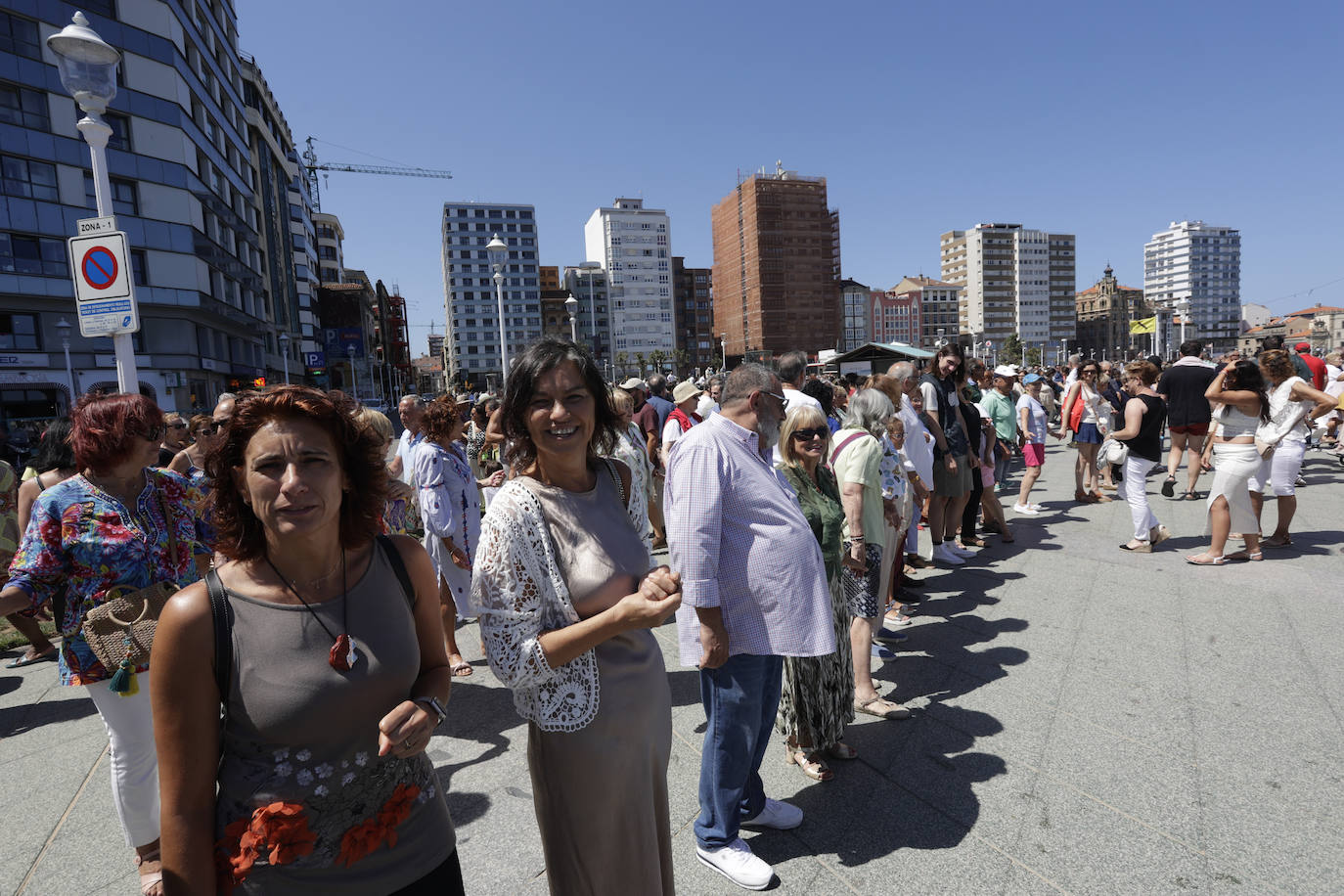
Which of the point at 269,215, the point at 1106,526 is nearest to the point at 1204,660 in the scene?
the point at 1106,526

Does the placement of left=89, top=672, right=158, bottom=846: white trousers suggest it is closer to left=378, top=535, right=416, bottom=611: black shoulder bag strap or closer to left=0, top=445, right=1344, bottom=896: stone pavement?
left=0, top=445, right=1344, bottom=896: stone pavement

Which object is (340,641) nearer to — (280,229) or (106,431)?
(106,431)

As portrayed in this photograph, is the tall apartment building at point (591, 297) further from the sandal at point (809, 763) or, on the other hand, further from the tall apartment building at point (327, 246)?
the sandal at point (809, 763)

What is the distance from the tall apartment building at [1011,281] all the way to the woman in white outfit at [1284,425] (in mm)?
132560

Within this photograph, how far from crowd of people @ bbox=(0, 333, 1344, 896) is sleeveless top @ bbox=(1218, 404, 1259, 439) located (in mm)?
4079

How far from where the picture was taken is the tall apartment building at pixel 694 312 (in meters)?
129

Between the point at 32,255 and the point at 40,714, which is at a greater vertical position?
the point at 32,255

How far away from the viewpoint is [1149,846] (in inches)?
103

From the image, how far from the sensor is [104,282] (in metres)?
5.49

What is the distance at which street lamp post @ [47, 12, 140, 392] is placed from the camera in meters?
5.23

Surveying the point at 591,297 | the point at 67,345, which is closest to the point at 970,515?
the point at 67,345

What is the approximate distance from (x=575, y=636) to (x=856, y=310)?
421 ft

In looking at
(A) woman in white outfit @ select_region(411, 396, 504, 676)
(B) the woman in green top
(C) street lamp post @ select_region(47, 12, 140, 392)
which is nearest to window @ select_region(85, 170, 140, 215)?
(C) street lamp post @ select_region(47, 12, 140, 392)

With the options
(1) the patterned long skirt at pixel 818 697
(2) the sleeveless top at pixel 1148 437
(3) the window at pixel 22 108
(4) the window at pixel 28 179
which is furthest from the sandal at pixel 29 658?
(3) the window at pixel 22 108
